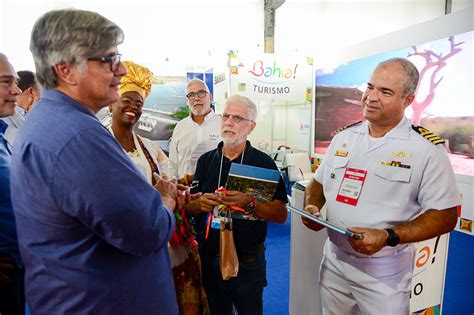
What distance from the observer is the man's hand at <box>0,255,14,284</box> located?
1621 millimetres

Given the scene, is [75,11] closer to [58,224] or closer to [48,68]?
[48,68]

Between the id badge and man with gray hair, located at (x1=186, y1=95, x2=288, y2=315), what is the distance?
346 mm

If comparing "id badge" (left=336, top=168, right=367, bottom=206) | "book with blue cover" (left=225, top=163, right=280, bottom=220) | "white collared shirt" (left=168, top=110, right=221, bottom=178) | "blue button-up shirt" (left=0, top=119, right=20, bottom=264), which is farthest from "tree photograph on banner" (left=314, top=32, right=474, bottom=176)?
"blue button-up shirt" (left=0, top=119, right=20, bottom=264)

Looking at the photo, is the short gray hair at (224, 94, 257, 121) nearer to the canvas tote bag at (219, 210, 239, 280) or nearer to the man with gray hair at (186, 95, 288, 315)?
the man with gray hair at (186, 95, 288, 315)

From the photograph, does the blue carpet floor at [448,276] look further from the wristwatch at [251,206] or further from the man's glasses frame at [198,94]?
the man's glasses frame at [198,94]

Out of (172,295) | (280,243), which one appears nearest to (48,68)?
(172,295)

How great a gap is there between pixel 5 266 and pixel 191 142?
7.04 ft

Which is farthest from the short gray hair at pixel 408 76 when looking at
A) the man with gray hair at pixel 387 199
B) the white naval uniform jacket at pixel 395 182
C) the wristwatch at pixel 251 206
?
the wristwatch at pixel 251 206

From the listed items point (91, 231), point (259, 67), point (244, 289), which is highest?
point (259, 67)

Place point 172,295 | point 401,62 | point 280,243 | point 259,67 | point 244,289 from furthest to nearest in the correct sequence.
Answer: point 259,67 → point 280,243 → point 244,289 → point 401,62 → point 172,295

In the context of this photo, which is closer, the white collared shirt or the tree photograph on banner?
the white collared shirt

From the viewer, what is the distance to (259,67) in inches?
216

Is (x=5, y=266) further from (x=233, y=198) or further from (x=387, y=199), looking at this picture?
(x=387, y=199)

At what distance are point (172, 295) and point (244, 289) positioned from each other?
0.79m
